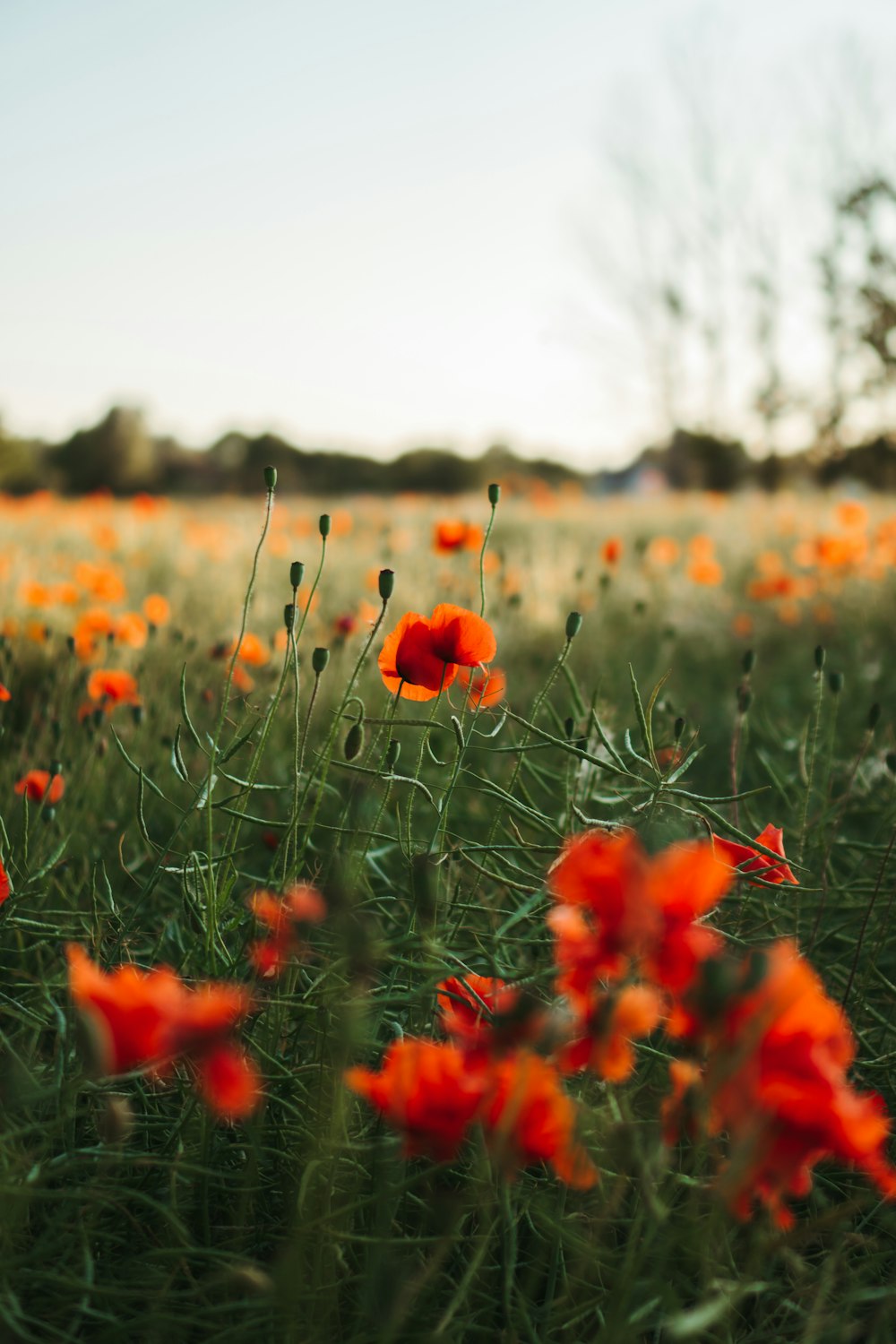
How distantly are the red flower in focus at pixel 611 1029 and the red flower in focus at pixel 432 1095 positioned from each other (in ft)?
0.21

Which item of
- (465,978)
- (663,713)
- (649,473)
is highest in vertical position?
(649,473)

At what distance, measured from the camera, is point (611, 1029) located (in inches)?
19.5

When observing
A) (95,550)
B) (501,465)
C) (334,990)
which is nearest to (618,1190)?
(334,990)

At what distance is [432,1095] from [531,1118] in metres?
0.06

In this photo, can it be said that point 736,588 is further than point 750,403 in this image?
No

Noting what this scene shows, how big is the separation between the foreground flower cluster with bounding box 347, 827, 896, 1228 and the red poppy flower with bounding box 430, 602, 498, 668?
36 centimetres

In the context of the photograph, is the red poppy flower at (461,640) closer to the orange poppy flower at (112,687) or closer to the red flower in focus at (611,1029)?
the red flower in focus at (611,1029)

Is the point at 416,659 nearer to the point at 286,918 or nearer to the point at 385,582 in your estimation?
the point at 385,582

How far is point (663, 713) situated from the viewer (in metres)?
1.49

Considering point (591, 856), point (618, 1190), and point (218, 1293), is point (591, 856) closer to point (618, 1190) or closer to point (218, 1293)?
point (618, 1190)

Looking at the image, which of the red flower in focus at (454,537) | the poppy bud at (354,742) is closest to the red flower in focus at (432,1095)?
the poppy bud at (354,742)

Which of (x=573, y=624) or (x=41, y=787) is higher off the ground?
(x=573, y=624)

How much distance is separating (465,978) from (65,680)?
140cm

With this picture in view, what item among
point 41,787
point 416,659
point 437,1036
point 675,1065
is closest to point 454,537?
point 41,787
